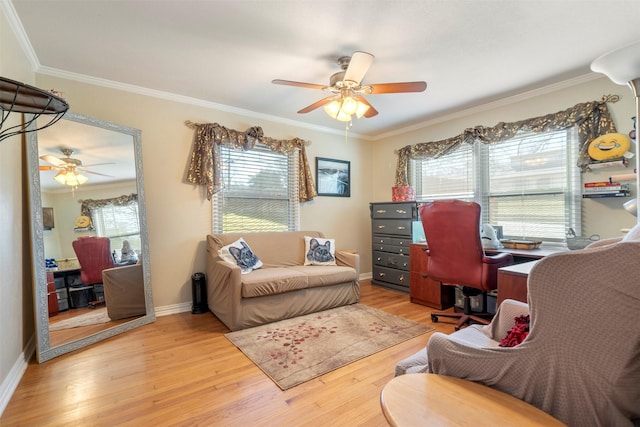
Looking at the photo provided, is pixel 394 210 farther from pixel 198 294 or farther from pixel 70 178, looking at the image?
pixel 70 178

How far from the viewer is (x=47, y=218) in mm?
2408

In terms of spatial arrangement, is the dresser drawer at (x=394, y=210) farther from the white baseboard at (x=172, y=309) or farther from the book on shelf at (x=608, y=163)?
the white baseboard at (x=172, y=309)

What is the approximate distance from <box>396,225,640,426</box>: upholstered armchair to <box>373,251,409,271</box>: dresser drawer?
128 inches

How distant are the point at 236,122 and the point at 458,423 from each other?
12.6ft

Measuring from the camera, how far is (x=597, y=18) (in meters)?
2.09

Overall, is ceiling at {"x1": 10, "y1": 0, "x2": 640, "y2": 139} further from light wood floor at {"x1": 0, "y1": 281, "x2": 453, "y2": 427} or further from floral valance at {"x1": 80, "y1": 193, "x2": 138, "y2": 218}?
light wood floor at {"x1": 0, "y1": 281, "x2": 453, "y2": 427}

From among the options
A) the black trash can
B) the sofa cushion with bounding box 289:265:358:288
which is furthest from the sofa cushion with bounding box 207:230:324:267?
the black trash can

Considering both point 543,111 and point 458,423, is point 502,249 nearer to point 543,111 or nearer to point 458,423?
point 543,111

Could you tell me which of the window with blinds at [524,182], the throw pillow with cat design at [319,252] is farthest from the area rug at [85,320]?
the window with blinds at [524,182]

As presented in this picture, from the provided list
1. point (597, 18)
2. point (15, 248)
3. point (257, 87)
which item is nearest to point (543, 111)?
point (597, 18)

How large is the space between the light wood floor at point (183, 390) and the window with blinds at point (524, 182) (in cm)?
201

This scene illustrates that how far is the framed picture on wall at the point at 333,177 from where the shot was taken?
466 cm

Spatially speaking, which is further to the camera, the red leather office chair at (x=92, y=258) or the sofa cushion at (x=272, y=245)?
the sofa cushion at (x=272, y=245)

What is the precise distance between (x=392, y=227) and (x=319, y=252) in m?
1.20
